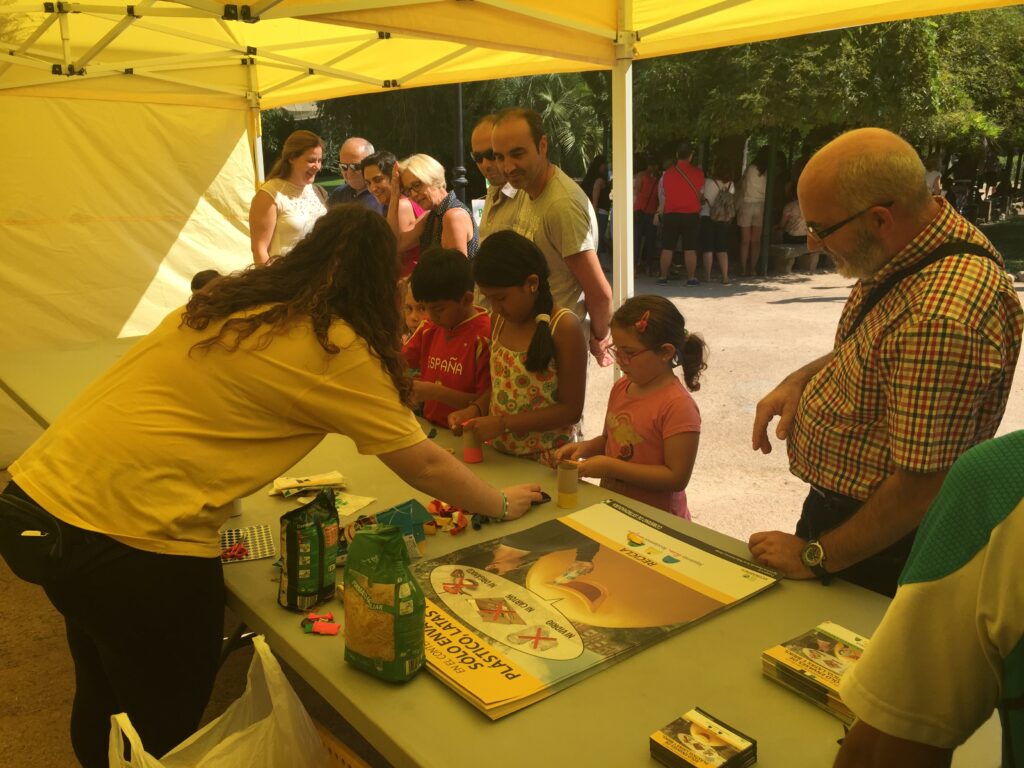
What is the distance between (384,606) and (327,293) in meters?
0.62

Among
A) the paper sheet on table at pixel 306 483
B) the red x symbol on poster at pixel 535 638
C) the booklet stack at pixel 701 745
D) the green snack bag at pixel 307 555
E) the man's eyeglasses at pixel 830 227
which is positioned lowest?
the booklet stack at pixel 701 745

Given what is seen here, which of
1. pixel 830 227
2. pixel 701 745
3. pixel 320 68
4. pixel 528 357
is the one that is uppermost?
pixel 320 68

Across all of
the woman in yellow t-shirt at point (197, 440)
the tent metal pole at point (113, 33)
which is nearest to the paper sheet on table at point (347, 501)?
the woman in yellow t-shirt at point (197, 440)

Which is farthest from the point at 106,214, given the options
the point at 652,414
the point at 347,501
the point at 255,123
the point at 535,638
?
the point at 535,638

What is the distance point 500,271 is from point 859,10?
71.9 inches

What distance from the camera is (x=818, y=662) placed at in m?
1.21

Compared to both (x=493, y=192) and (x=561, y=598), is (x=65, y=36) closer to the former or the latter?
(x=493, y=192)

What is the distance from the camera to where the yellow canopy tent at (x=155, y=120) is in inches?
149

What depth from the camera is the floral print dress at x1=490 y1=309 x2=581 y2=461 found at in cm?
239

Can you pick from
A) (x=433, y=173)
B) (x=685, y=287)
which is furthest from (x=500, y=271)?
(x=685, y=287)

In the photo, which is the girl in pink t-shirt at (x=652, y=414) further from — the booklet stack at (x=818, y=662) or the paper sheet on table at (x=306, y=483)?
the booklet stack at (x=818, y=662)

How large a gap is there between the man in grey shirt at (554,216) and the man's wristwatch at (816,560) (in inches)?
60.9

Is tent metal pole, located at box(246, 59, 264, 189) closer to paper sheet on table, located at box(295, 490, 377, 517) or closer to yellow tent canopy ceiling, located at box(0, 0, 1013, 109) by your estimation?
yellow tent canopy ceiling, located at box(0, 0, 1013, 109)

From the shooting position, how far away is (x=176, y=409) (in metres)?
1.48
